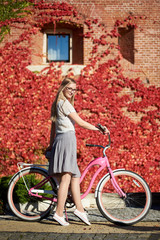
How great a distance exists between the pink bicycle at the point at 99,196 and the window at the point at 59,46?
503 cm

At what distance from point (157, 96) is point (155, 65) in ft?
3.10

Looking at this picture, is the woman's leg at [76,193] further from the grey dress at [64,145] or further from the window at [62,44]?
the window at [62,44]

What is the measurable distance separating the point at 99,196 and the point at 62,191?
0.51m

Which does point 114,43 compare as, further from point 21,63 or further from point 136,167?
point 136,167

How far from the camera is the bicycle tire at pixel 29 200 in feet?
11.8

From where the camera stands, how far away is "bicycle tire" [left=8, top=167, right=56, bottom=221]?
3.60m

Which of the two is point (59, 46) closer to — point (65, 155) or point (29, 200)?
point (29, 200)

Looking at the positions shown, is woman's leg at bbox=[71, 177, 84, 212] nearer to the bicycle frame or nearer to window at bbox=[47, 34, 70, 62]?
the bicycle frame

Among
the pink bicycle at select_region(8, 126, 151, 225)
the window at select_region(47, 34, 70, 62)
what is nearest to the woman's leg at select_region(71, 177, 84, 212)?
the pink bicycle at select_region(8, 126, 151, 225)

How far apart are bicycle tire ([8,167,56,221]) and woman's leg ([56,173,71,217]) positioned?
0.88 ft

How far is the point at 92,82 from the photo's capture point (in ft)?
24.3

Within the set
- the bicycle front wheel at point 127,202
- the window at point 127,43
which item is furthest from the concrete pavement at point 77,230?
the window at point 127,43

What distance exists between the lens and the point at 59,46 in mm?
8320

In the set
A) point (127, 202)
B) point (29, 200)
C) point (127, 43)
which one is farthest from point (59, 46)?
point (127, 202)
